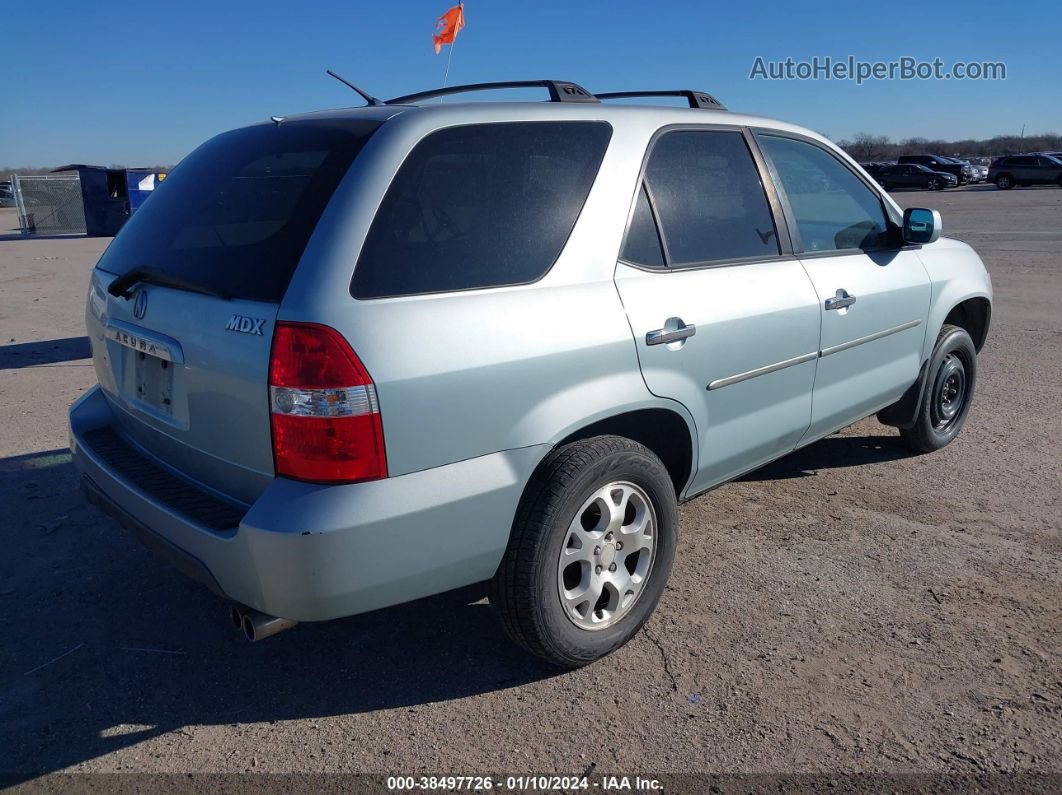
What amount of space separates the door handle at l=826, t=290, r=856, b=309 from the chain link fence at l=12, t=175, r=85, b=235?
2559 cm

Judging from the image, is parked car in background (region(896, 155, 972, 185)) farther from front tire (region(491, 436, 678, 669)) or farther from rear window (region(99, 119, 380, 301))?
rear window (region(99, 119, 380, 301))

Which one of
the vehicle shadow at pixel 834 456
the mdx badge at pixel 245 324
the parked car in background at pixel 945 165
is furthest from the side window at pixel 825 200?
the parked car in background at pixel 945 165

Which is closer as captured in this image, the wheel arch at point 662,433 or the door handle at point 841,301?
the wheel arch at point 662,433

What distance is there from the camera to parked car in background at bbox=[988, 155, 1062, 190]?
38906 mm

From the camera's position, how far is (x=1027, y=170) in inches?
1548

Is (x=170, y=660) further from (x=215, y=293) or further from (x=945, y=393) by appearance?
(x=945, y=393)

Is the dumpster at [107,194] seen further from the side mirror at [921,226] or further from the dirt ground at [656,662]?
the side mirror at [921,226]

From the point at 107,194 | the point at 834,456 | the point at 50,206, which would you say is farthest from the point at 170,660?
the point at 50,206

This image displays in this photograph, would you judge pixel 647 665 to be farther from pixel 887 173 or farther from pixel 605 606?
pixel 887 173

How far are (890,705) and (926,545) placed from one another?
4.32 feet

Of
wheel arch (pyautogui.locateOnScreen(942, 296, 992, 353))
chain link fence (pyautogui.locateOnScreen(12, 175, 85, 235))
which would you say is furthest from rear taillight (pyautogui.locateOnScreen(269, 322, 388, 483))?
chain link fence (pyautogui.locateOnScreen(12, 175, 85, 235))

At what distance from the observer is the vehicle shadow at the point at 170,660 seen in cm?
273

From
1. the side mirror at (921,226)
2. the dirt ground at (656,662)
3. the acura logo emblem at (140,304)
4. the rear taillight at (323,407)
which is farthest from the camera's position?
the side mirror at (921,226)

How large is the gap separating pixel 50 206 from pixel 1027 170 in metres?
39.6
